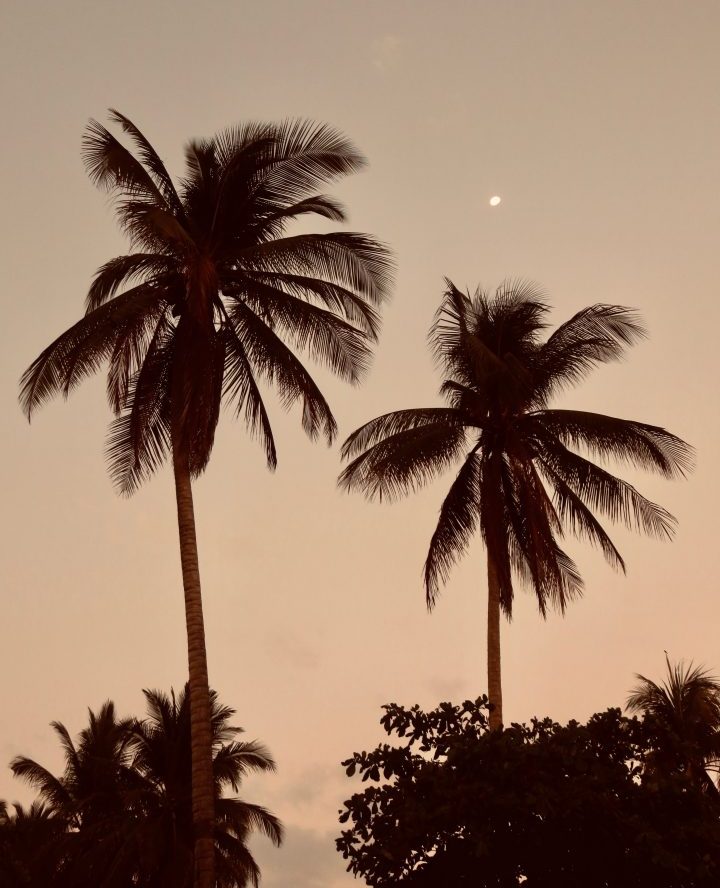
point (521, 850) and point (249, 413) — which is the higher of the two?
point (249, 413)

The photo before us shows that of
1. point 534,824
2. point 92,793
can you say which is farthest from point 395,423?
point 92,793

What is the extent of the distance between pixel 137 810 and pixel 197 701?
13916mm

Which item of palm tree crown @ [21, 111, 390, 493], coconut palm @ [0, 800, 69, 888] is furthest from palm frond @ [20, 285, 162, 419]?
coconut palm @ [0, 800, 69, 888]

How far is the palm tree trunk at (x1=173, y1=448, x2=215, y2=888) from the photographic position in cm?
1700

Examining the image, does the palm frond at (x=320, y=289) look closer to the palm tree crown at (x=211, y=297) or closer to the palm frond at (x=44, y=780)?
the palm tree crown at (x=211, y=297)

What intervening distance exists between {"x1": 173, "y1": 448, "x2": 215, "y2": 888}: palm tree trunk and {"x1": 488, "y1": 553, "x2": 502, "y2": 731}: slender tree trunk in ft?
19.4

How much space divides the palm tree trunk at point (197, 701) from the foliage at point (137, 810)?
35.1 ft

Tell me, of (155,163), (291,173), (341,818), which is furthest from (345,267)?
(341,818)

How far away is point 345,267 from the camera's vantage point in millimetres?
21328

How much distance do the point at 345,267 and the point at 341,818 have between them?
11434 mm

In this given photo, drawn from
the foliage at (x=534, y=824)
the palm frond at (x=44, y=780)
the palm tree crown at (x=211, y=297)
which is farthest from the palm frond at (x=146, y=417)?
the palm frond at (x=44, y=780)

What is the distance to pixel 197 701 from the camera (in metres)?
18.3

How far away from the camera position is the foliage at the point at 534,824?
12.6 meters

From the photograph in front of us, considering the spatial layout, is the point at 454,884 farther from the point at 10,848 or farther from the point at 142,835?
the point at 10,848
